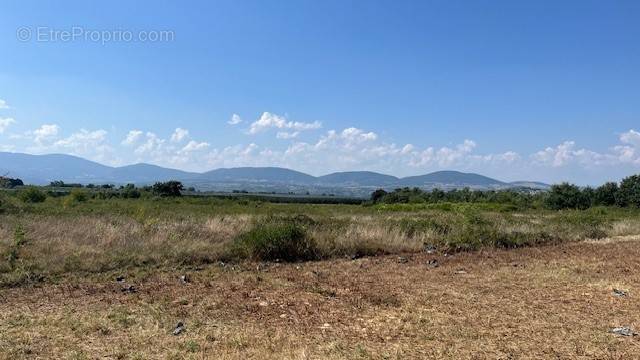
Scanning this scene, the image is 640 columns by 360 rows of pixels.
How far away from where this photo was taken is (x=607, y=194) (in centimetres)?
5956

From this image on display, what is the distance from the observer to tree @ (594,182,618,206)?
58.6 meters

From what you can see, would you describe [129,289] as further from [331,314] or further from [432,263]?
[432,263]

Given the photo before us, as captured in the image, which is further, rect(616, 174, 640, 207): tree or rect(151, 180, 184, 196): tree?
rect(151, 180, 184, 196): tree

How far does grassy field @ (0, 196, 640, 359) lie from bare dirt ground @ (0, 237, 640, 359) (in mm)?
31

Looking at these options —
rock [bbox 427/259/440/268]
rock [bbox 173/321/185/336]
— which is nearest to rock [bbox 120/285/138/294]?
rock [bbox 173/321/185/336]

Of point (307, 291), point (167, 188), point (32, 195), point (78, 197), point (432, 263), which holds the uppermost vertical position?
point (167, 188)

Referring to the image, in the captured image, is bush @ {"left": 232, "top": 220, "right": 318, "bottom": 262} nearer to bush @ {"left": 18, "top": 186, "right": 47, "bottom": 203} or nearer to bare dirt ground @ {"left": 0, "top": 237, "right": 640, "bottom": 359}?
bare dirt ground @ {"left": 0, "top": 237, "right": 640, "bottom": 359}

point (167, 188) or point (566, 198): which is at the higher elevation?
point (167, 188)

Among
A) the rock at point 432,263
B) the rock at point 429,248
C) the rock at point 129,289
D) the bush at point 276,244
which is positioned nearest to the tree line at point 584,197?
the rock at point 429,248

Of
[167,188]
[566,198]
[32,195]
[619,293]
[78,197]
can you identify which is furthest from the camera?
[167,188]

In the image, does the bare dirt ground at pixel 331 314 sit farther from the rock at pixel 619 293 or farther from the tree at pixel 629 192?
the tree at pixel 629 192

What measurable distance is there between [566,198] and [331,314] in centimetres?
5713

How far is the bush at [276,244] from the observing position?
12.1m

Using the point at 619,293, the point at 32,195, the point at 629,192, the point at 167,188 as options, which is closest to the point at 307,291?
the point at 619,293
